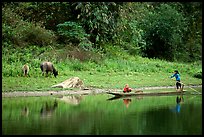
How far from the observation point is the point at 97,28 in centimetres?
3909

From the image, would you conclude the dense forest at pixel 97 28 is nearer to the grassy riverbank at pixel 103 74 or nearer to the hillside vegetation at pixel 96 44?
the hillside vegetation at pixel 96 44

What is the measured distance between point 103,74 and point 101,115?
45.4ft

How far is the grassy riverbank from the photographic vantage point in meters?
26.9

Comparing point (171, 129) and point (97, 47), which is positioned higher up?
→ point (97, 47)

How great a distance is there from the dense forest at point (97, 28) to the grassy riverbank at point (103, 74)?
2930mm

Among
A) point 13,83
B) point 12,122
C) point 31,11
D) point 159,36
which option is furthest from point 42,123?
point 159,36

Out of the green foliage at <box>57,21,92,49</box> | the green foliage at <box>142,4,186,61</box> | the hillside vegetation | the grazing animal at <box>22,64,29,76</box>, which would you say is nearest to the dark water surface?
the hillside vegetation

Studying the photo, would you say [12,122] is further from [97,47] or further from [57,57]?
[97,47]

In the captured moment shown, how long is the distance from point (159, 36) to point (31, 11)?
1279cm

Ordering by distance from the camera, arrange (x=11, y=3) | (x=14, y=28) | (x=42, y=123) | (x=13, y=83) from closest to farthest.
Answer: (x=42, y=123)
(x=13, y=83)
(x=14, y=28)
(x=11, y=3)

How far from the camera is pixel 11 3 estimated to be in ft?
133

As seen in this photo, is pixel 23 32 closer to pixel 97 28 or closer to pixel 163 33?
pixel 97 28

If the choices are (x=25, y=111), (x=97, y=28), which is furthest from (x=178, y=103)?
(x=97, y=28)

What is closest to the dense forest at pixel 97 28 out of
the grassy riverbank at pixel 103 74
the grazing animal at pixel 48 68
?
the grassy riverbank at pixel 103 74
